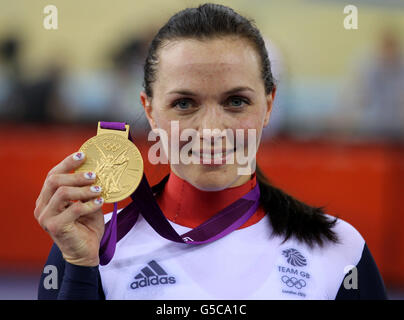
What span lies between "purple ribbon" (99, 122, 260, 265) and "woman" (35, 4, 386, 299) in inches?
1.0

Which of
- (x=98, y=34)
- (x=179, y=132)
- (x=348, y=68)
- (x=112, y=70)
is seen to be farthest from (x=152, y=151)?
(x=98, y=34)

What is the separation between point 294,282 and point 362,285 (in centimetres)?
20

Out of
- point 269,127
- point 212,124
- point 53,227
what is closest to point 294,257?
point 212,124

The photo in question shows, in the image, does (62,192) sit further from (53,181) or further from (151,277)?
(151,277)

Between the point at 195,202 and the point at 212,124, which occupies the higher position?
the point at 212,124

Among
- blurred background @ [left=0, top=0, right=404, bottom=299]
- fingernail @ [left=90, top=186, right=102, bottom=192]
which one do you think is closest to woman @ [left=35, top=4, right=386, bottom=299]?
fingernail @ [left=90, top=186, right=102, bottom=192]

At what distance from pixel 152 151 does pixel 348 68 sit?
4849 millimetres

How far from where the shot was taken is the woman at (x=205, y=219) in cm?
154

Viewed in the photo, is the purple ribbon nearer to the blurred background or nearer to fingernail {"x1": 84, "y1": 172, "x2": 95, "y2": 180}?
fingernail {"x1": 84, "y1": 172, "x2": 95, "y2": 180}

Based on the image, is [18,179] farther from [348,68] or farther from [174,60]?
[348,68]

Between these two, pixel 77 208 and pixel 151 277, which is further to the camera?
pixel 151 277

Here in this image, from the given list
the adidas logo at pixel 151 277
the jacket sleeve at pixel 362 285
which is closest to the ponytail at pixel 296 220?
the jacket sleeve at pixel 362 285

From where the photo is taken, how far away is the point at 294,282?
1629 mm
